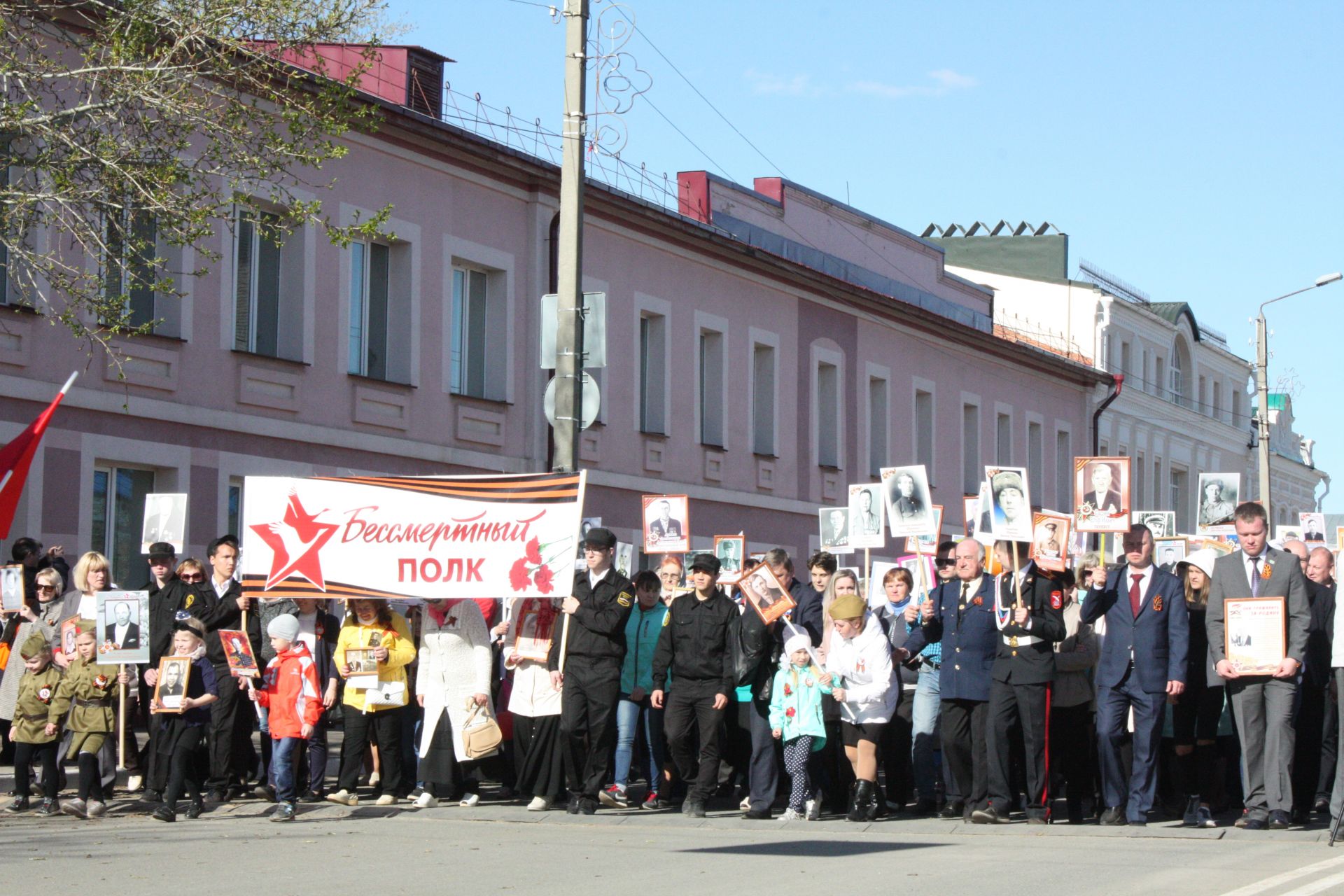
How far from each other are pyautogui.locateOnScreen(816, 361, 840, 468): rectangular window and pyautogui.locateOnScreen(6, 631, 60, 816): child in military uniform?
2392 cm

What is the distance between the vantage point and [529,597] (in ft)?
46.4

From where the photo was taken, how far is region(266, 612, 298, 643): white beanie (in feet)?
46.8

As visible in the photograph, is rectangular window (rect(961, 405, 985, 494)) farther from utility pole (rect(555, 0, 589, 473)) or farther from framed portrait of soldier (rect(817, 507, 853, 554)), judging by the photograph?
utility pole (rect(555, 0, 589, 473))

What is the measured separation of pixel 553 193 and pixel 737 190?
766 centimetres

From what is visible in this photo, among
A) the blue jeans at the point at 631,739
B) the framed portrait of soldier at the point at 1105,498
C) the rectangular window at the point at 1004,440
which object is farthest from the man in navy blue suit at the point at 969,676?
the rectangular window at the point at 1004,440

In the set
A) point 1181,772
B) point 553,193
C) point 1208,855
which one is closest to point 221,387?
point 553,193

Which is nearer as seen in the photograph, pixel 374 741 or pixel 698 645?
pixel 698 645

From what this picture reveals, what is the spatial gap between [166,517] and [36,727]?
178 inches

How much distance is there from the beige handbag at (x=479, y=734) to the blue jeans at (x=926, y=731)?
304cm

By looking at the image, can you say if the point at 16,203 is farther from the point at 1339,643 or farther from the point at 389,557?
the point at 1339,643

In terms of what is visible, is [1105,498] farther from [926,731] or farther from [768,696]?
[768,696]

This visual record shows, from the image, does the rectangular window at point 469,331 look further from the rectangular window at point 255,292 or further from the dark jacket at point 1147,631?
the dark jacket at point 1147,631

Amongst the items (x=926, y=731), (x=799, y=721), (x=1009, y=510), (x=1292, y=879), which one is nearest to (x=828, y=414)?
(x=1009, y=510)

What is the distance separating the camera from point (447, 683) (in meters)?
14.6
